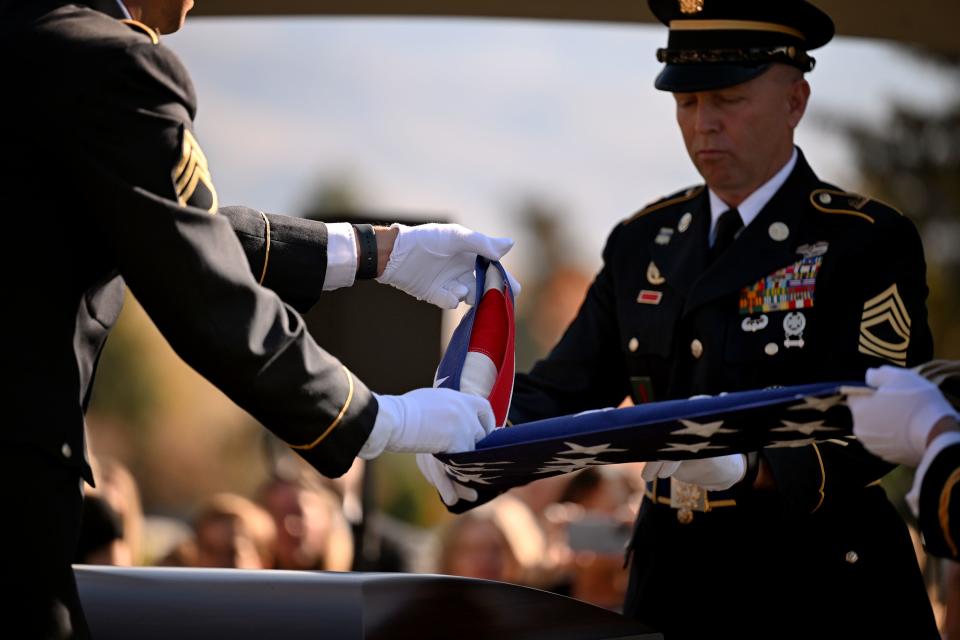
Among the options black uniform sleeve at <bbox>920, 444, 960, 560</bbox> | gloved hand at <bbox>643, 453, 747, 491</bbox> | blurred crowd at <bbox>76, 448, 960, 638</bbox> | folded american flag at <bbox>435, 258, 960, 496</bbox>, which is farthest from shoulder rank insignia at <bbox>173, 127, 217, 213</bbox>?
blurred crowd at <bbox>76, 448, 960, 638</bbox>

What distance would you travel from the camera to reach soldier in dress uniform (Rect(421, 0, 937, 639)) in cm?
233

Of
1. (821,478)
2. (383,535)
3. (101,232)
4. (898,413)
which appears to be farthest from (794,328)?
(383,535)

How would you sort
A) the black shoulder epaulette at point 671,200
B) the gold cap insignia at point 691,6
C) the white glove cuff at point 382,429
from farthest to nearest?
the black shoulder epaulette at point 671,200
the gold cap insignia at point 691,6
the white glove cuff at point 382,429

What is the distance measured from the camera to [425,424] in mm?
1872

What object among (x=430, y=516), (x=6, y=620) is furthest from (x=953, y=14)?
(x=430, y=516)

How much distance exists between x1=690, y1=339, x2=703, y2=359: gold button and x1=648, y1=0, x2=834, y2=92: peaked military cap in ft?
1.54

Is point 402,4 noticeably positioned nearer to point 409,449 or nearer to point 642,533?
point 642,533

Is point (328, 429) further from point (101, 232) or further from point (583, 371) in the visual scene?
point (583, 371)

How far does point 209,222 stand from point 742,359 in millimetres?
1117

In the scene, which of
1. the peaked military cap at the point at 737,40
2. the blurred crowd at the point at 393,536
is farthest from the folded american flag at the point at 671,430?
the blurred crowd at the point at 393,536

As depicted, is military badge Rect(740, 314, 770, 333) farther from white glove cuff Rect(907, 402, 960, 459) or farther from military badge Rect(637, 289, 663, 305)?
white glove cuff Rect(907, 402, 960, 459)

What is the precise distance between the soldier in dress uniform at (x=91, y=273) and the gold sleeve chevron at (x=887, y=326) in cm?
96

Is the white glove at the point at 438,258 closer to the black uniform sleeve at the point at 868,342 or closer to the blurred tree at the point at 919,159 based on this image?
the black uniform sleeve at the point at 868,342

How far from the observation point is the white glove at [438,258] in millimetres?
2293
